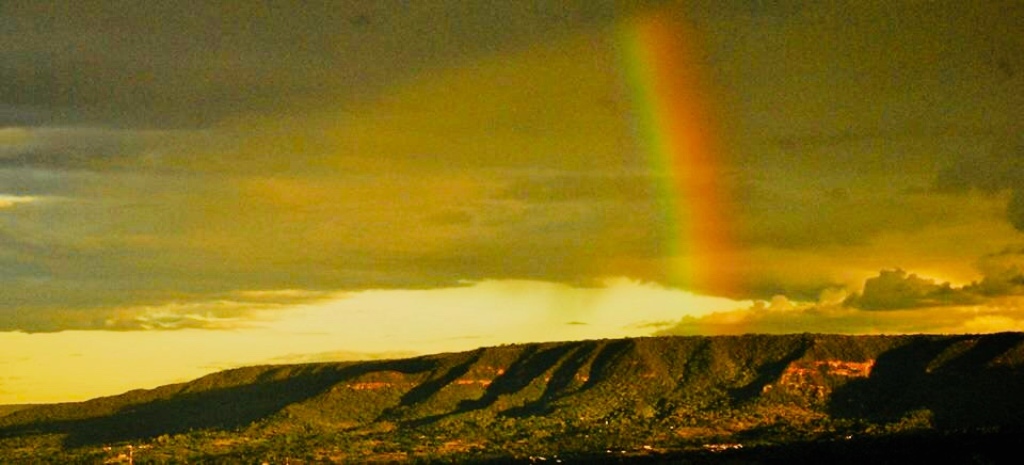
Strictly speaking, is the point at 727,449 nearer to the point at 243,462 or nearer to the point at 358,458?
the point at 358,458

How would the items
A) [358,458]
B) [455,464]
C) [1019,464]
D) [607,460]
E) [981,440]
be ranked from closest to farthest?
[1019,464] → [981,440] → [607,460] → [455,464] → [358,458]

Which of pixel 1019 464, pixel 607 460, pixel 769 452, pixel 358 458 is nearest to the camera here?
pixel 1019 464

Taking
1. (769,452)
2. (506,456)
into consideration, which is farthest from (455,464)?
(769,452)

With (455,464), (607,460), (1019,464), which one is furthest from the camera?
(455,464)

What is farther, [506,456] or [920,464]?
[506,456]

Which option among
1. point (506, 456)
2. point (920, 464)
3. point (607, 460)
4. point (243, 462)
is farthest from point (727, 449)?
point (243, 462)

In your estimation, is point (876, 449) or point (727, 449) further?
point (727, 449)

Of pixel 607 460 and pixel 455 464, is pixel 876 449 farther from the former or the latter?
pixel 455 464

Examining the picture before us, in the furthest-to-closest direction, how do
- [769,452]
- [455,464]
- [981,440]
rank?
[455,464] → [769,452] → [981,440]
